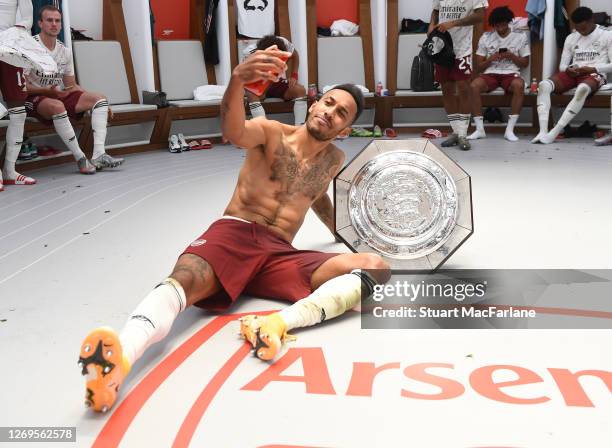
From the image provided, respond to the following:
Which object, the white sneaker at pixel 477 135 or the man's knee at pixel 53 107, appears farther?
the white sneaker at pixel 477 135

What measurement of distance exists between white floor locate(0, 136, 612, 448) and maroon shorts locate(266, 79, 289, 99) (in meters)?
3.82

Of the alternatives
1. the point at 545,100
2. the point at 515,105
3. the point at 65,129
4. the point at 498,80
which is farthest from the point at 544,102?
the point at 65,129

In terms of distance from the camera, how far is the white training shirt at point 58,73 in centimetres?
533

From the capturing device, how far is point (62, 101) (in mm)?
5445

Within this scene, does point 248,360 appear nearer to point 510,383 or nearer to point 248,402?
point 248,402

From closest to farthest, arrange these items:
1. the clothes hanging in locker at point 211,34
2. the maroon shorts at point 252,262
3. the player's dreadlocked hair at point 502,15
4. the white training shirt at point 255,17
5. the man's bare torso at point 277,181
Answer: the maroon shorts at point 252,262, the man's bare torso at point 277,181, the player's dreadlocked hair at point 502,15, the clothes hanging in locker at point 211,34, the white training shirt at point 255,17

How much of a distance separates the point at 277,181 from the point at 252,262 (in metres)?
0.31

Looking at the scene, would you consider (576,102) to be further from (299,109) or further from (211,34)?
(211,34)

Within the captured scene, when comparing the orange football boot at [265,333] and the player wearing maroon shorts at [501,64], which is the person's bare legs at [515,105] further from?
the orange football boot at [265,333]

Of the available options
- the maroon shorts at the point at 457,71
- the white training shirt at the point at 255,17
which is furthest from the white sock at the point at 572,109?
the white training shirt at the point at 255,17

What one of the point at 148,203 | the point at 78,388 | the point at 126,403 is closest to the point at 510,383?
the point at 126,403

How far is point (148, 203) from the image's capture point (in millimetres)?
4137

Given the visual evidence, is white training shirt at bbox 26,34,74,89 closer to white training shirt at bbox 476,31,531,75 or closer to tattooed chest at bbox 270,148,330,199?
tattooed chest at bbox 270,148,330,199

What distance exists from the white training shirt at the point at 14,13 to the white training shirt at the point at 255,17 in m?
2.82
